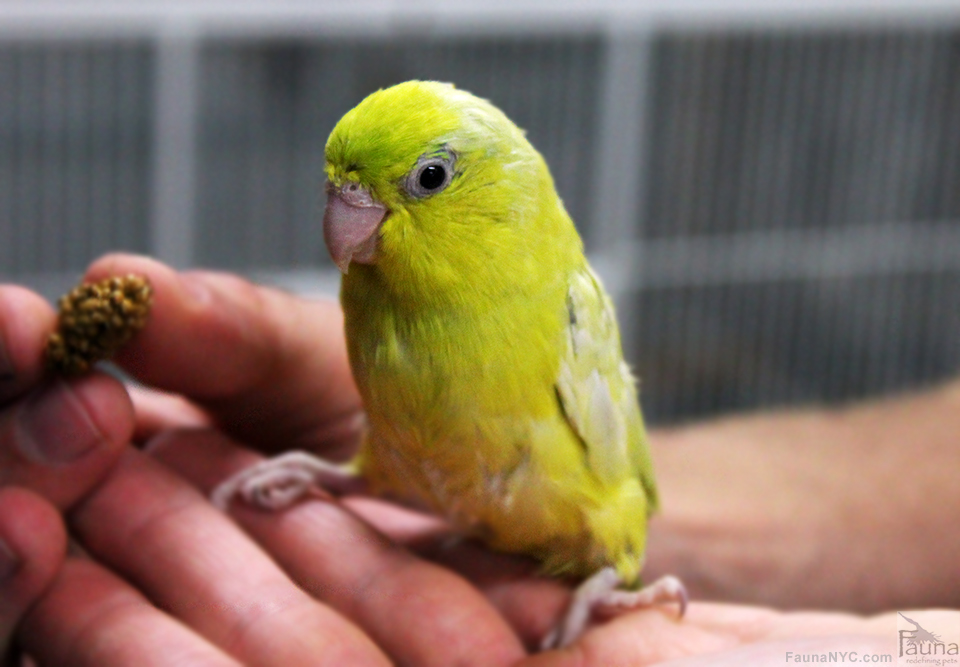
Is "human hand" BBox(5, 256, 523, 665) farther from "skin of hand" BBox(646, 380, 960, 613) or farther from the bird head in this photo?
"skin of hand" BBox(646, 380, 960, 613)

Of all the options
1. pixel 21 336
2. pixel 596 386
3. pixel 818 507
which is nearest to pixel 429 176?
pixel 596 386

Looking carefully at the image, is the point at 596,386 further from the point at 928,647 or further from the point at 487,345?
the point at 928,647

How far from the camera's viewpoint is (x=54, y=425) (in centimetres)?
92

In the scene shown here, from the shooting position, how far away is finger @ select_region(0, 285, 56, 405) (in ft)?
2.91

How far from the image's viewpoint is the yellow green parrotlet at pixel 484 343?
0.78 m

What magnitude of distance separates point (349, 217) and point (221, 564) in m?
0.39

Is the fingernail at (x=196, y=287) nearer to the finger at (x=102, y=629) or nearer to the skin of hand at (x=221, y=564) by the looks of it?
the skin of hand at (x=221, y=564)

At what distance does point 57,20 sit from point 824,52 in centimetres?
158

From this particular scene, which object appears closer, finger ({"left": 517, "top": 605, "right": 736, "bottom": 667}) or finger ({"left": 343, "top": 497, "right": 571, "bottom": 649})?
finger ({"left": 517, "top": 605, "right": 736, "bottom": 667})

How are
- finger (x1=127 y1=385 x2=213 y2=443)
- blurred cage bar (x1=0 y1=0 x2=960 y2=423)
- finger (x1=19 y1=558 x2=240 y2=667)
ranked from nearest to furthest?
finger (x1=19 y1=558 x2=240 y2=667)
finger (x1=127 y1=385 x2=213 y2=443)
blurred cage bar (x1=0 y1=0 x2=960 y2=423)

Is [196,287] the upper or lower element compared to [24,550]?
upper

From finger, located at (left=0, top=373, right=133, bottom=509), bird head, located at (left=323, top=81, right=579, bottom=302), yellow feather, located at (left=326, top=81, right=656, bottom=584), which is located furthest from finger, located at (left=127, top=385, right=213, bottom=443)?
bird head, located at (left=323, top=81, right=579, bottom=302)

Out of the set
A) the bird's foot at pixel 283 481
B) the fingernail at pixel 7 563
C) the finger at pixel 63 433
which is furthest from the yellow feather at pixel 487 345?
the fingernail at pixel 7 563

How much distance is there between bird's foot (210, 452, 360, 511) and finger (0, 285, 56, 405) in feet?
0.88
